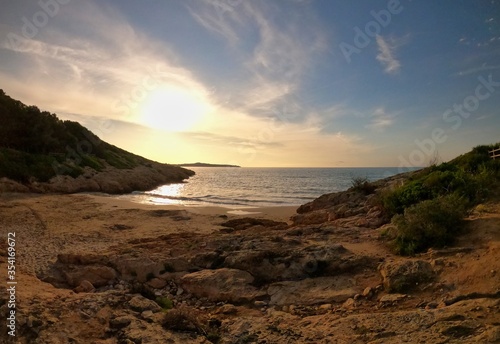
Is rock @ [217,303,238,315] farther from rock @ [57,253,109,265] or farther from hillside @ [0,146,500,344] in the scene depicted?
rock @ [57,253,109,265]

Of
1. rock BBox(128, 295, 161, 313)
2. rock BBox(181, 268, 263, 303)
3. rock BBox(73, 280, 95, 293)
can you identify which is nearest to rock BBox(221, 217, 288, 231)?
rock BBox(181, 268, 263, 303)

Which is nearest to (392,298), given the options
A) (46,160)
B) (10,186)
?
(10,186)

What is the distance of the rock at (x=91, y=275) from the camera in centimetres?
849

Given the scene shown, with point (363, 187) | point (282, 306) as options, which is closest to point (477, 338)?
point (282, 306)

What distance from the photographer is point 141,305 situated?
22.1 ft

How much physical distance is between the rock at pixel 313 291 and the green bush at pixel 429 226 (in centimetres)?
246

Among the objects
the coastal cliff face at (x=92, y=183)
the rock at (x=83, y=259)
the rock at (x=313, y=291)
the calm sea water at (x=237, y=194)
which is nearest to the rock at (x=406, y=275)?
the rock at (x=313, y=291)

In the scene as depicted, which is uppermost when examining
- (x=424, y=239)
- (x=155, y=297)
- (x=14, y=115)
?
(x=14, y=115)

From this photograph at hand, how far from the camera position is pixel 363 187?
63.8 ft

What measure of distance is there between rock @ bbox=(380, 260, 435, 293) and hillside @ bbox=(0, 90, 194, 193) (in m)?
29.7

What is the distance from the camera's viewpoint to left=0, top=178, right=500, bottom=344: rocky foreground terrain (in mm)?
5516

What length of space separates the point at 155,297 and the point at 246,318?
272cm

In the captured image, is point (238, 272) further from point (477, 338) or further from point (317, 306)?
point (477, 338)

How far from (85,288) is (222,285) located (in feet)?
11.8
